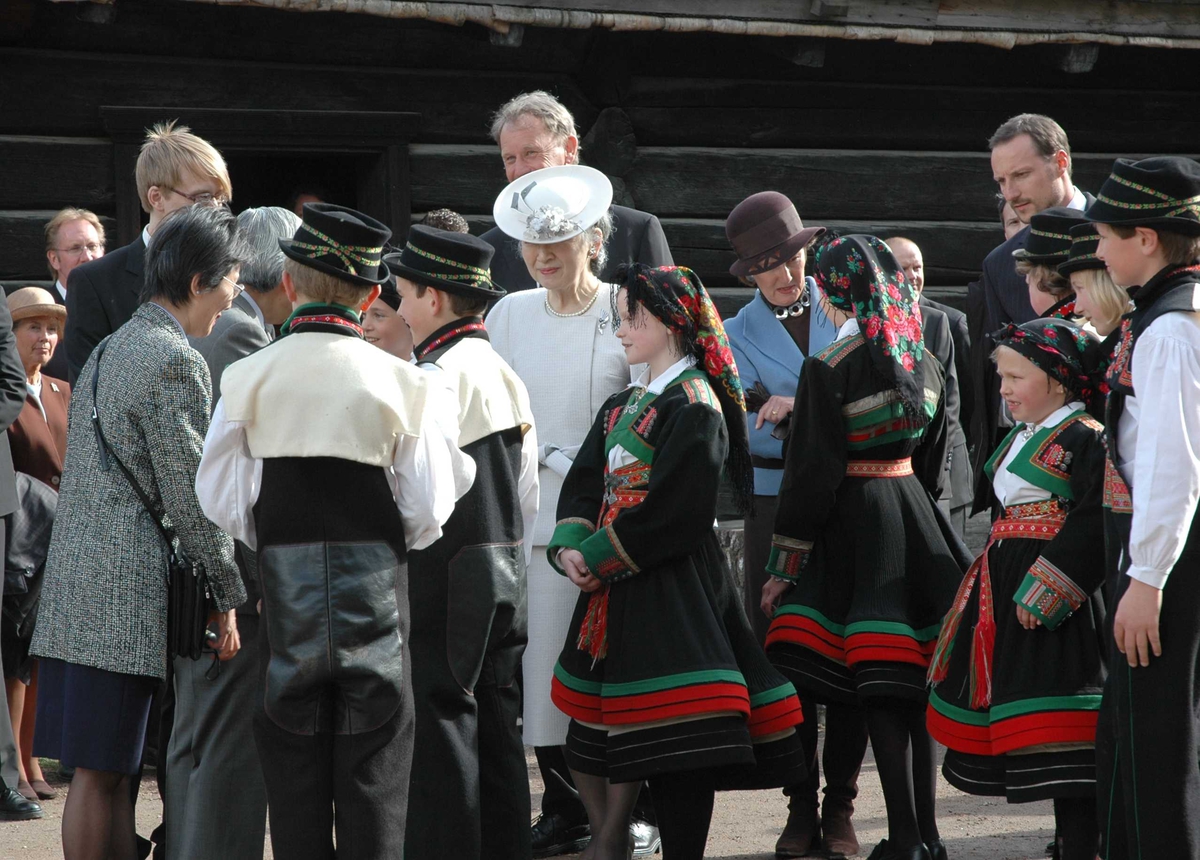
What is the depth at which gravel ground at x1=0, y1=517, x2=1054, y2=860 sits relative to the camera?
4.25 meters

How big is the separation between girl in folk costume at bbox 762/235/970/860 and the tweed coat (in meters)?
1.60

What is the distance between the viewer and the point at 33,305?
529cm

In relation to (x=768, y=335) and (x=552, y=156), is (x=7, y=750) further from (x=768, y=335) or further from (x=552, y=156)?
(x=768, y=335)

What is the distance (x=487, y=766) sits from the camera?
353cm

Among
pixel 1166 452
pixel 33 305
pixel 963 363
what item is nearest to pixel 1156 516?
pixel 1166 452

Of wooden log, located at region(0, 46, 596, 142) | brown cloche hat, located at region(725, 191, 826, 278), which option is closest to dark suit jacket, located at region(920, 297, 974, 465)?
brown cloche hat, located at region(725, 191, 826, 278)

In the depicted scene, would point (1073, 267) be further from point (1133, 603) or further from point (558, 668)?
point (558, 668)

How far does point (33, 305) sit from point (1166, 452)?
4.10 metres

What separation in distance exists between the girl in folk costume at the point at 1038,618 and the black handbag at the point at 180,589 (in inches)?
73.4

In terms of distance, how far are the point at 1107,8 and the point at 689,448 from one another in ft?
14.6

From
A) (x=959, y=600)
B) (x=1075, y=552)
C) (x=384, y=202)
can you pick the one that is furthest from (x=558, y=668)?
(x=384, y=202)

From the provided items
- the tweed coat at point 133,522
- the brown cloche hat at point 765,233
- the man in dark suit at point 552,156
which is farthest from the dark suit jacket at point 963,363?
the tweed coat at point 133,522

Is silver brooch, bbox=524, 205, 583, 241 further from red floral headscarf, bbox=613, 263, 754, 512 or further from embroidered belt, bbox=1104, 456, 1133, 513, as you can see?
Result: embroidered belt, bbox=1104, 456, 1133, 513

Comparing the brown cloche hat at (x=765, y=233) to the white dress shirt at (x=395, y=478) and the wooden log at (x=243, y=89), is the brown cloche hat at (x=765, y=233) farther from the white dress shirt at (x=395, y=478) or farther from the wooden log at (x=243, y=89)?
the wooden log at (x=243, y=89)
